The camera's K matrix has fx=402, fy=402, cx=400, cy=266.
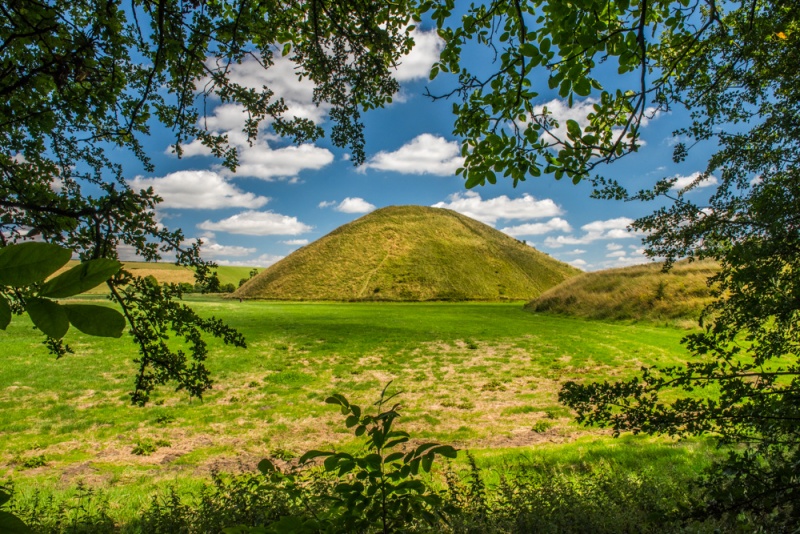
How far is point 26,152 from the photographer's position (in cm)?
500

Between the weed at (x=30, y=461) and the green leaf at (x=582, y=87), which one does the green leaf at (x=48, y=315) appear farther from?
the weed at (x=30, y=461)

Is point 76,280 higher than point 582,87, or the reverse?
point 582,87

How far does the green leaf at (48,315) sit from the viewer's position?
0.79 meters

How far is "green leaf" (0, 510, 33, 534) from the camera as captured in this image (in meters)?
0.67

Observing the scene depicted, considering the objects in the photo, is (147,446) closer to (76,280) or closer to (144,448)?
(144,448)

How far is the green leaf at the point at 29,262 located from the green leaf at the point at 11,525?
0.40 metres

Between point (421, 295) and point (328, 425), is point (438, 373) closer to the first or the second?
point (328, 425)

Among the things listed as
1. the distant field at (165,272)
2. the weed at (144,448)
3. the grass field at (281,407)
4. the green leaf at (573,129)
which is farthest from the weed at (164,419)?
the green leaf at (573,129)

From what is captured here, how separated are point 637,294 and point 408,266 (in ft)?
231

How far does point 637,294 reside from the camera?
122 feet

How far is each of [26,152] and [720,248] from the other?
8777 millimetres

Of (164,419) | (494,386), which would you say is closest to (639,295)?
(494,386)

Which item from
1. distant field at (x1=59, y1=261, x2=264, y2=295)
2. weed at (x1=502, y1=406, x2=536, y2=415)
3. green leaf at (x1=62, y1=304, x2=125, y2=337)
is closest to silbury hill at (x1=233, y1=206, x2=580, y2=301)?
distant field at (x1=59, y1=261, x2=264, y2=295)

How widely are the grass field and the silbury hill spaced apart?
69.0m
